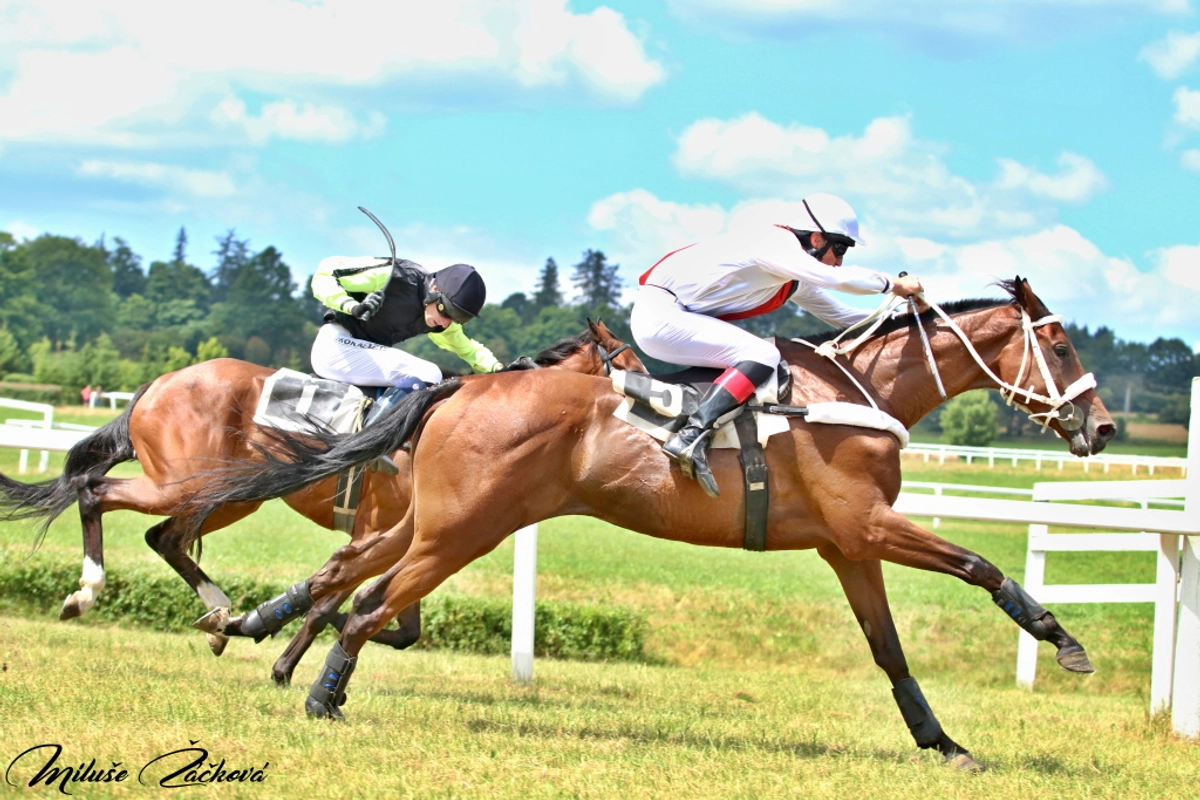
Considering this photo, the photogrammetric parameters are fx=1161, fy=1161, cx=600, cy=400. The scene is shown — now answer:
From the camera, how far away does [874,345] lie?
5.83 metres

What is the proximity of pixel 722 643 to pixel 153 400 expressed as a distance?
4.96 m

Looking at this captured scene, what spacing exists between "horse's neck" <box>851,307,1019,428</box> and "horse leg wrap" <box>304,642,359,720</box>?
2866 mm

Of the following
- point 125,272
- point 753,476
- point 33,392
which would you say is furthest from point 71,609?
point 125,272

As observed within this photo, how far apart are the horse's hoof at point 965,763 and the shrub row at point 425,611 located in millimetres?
4138

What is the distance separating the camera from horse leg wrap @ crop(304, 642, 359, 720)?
539 cm

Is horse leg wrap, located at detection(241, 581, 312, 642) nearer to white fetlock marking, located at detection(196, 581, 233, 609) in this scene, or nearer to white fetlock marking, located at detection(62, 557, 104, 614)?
white fetlock marking, located at detection(196, 581, 233, 609)

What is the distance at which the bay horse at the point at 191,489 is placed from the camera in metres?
6.67

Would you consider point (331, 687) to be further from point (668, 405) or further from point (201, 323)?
point (201, 323)

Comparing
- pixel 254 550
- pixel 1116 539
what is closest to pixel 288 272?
pixel 254 550

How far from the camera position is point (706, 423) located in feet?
17.2

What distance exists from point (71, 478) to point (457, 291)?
9.10 feet

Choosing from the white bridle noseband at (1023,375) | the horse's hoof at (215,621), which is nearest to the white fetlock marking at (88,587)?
the horse's hoof at (215,621)

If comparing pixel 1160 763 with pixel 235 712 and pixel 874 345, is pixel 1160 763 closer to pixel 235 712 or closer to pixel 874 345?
pixel 874 345

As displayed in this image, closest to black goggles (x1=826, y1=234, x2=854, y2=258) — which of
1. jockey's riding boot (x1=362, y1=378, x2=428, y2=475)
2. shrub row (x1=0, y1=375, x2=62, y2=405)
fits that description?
jockey's riding boot (x1=362, y1=378, x2=428, y2=475)
